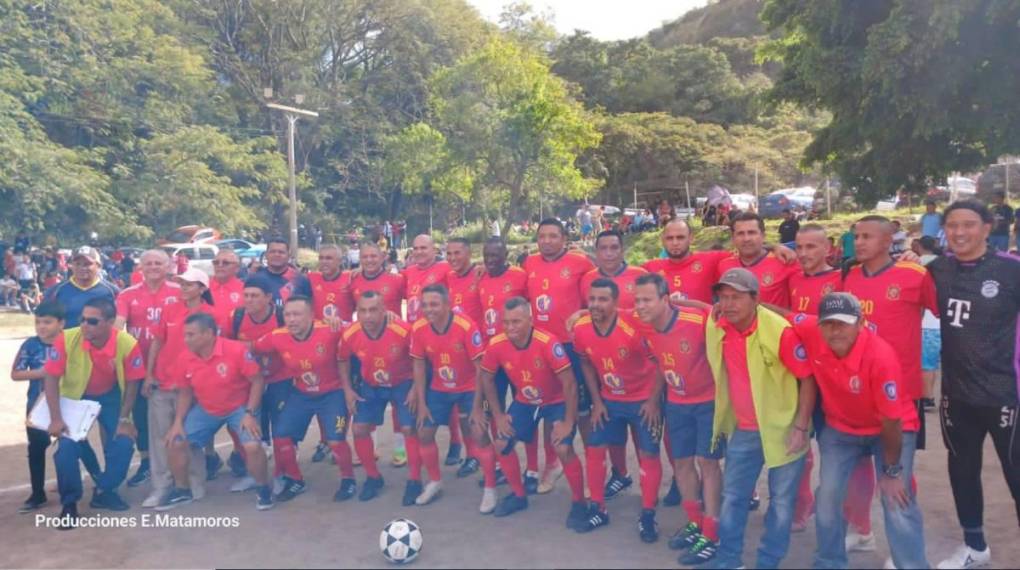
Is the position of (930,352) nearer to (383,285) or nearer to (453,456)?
(453,456)

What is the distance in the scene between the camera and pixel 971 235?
478 centimetres

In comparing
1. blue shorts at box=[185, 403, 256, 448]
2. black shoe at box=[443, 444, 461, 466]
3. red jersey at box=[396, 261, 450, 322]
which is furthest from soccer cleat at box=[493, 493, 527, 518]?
red jersey at box=[396, 261, 450, 322]

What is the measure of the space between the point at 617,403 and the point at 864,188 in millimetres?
9700

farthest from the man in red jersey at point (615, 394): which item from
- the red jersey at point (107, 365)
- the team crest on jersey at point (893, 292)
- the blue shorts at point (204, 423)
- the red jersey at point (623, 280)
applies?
the red jersey at point (107, 365)

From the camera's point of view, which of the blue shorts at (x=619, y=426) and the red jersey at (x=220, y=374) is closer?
the blue shorts at (x=619, y=426)

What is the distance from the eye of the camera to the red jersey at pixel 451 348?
6.65 meters

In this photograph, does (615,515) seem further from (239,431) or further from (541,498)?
(239,431)

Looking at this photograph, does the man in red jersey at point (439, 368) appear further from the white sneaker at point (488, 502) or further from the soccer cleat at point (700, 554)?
the soccer cleat at point (700, 554)

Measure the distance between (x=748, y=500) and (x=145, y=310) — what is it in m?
5.42

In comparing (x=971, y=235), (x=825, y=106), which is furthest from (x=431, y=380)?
(x=825, y=106)

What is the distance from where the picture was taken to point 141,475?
7.42 m

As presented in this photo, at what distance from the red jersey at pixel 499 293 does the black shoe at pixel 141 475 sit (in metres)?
3.24

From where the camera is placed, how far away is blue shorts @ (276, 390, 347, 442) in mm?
6918

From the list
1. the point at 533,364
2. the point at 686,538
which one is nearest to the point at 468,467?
the point at 533,364
